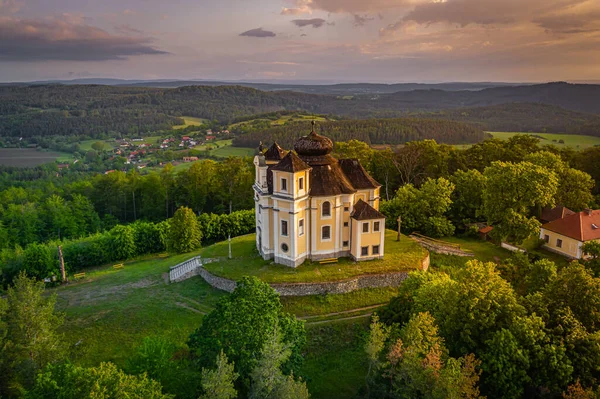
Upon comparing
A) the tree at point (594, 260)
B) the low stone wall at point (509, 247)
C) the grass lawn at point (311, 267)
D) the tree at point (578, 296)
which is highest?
the tree at point (578, 296)

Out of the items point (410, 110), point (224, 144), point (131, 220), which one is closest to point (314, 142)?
point (131, 220)

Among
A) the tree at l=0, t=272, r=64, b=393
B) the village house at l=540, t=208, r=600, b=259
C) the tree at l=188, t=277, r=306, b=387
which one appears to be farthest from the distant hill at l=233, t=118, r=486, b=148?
the tree at l=0, t=272, r=64, b=393

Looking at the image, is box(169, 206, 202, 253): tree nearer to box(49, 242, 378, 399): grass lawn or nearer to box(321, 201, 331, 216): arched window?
box(49, 242, 378, 399): grass lawn

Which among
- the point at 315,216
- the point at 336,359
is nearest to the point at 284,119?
the point at 315,216

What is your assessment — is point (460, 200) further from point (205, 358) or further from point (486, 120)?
point (486, 120)

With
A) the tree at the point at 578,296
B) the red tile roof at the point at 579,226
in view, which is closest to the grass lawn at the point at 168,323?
the tree at the point at 578,296

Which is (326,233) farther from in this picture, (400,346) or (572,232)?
(572,232)

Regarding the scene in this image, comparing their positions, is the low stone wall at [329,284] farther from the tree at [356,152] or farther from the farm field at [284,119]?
the farm field at [284,119]
